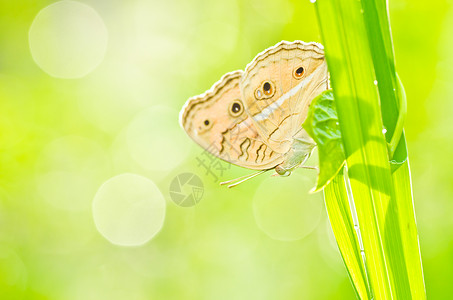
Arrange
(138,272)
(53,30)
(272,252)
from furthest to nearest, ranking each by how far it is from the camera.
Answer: (53,30) → (138,272) → (272,252)

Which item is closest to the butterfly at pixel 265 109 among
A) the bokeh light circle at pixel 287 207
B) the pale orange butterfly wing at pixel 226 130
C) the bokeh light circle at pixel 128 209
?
the pale orange butterfly wing at pixel 226 130

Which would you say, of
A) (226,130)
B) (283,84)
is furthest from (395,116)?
(226,130)

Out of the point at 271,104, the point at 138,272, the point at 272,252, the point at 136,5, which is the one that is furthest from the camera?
the point at 136,5

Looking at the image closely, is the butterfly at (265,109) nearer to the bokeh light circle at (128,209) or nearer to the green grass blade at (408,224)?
the green grass blade at (408,224)

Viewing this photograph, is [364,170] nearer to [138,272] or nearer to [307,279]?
[307,279]

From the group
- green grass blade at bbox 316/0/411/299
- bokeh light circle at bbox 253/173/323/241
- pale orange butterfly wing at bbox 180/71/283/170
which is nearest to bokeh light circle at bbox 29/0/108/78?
bokeh light circle at bbox 253/173/323/241

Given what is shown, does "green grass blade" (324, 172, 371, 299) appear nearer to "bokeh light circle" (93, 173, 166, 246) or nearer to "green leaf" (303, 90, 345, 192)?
"green leaf" (303, 90, 345, 192)

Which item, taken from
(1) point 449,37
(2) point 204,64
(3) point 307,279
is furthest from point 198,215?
(1) point 449,37
